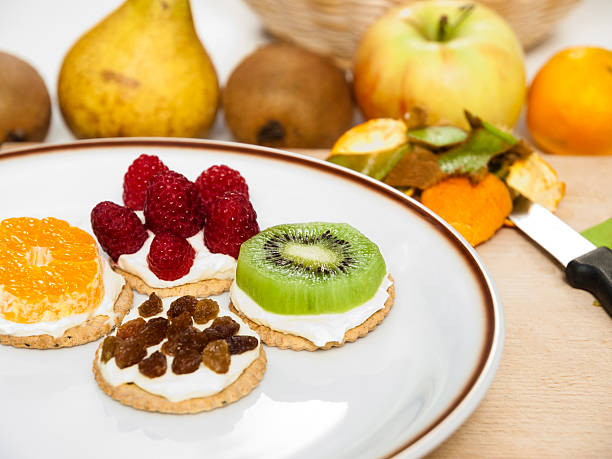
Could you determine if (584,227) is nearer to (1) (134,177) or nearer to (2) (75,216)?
(1) (134,177)

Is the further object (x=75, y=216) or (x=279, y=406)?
(x=75, y=216)

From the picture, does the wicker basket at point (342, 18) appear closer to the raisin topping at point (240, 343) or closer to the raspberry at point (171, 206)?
the raspberry at point (171, 206)

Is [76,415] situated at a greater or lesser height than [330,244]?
lesser

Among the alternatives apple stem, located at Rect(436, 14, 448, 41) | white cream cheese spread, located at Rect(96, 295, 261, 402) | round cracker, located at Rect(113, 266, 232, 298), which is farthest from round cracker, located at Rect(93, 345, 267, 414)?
apple stem, located at Rect(436, 14, 448, 41)

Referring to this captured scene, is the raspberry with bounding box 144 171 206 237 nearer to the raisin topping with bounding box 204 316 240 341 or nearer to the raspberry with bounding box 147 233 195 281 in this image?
the raspberry with bounding box 147 233 195 281

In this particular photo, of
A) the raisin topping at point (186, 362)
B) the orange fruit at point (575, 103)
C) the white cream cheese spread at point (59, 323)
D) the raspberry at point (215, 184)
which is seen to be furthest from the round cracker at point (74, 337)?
the orange fruit at point (575, 103)

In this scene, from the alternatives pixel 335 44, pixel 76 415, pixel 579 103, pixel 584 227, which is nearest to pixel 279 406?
pixel 76 415

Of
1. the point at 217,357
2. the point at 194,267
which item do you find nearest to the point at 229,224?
the point at 194,267
